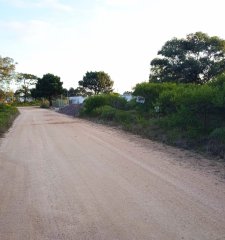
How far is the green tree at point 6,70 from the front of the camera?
158ft

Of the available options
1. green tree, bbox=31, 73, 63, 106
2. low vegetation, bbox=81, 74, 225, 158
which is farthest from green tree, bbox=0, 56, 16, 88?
green tree, bbox=31, 73, 63, 106

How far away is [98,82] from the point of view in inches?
4289

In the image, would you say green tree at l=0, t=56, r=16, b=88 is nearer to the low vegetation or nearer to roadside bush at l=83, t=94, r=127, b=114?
roadside bush at l=83, t=94, r=127, b=114

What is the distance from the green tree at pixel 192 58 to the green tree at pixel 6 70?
17368 millimetres

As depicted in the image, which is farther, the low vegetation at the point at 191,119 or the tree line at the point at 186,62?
the tree line at the point at 186,62

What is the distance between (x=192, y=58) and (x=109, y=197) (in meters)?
39.1

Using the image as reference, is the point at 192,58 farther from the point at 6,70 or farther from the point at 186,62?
the point at 6,70

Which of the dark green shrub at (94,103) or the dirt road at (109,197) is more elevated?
the dark green shrub at (94,103)

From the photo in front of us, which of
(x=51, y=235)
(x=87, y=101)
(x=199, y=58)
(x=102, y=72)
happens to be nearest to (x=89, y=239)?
(x=51, y=235)

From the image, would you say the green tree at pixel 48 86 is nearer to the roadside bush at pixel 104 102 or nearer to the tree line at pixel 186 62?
the tree line at pixel 186 62

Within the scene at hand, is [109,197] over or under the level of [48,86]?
under

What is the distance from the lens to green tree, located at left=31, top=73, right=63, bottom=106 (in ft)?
332

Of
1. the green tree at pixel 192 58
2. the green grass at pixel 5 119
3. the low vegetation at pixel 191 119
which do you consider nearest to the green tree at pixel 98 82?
the green grass at pixel 5 119

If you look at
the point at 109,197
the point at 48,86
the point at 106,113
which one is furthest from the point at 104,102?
the point at 48,86
